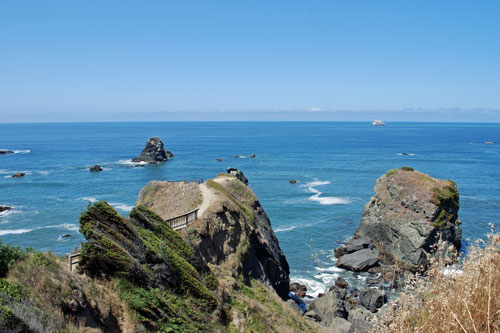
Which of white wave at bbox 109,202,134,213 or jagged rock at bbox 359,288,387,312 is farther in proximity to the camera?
white wave at bbox 109,202,134,213

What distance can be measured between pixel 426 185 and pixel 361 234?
11.0m

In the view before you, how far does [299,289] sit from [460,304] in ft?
114

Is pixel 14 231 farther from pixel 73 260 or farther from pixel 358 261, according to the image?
pixel 358 261

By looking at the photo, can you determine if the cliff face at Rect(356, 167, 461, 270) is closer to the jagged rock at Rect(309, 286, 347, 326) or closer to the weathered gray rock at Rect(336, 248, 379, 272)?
the weathered gray rock at Rect(336, 248, 379, 272)

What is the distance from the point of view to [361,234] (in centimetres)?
5072

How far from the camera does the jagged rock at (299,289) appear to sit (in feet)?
123

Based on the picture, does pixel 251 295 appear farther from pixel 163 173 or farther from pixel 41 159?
pixel 41 159

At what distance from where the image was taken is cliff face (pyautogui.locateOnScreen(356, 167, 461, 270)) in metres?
43.1

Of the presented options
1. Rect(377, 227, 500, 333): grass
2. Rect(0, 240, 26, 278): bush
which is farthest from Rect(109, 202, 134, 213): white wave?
Rect(377, 227, 500, 333): grass

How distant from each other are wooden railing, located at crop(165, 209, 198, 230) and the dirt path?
86cm

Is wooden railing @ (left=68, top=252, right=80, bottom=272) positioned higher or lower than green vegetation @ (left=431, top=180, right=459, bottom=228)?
higher

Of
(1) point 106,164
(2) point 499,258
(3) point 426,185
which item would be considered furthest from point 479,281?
(1) point 106,164

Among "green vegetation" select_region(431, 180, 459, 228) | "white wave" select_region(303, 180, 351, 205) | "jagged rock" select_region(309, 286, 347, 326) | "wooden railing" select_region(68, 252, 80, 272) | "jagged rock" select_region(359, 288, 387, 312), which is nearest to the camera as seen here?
"wooden railing" select_region(68, 252, 80, 272)

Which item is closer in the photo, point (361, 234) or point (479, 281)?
point (479, 281)
